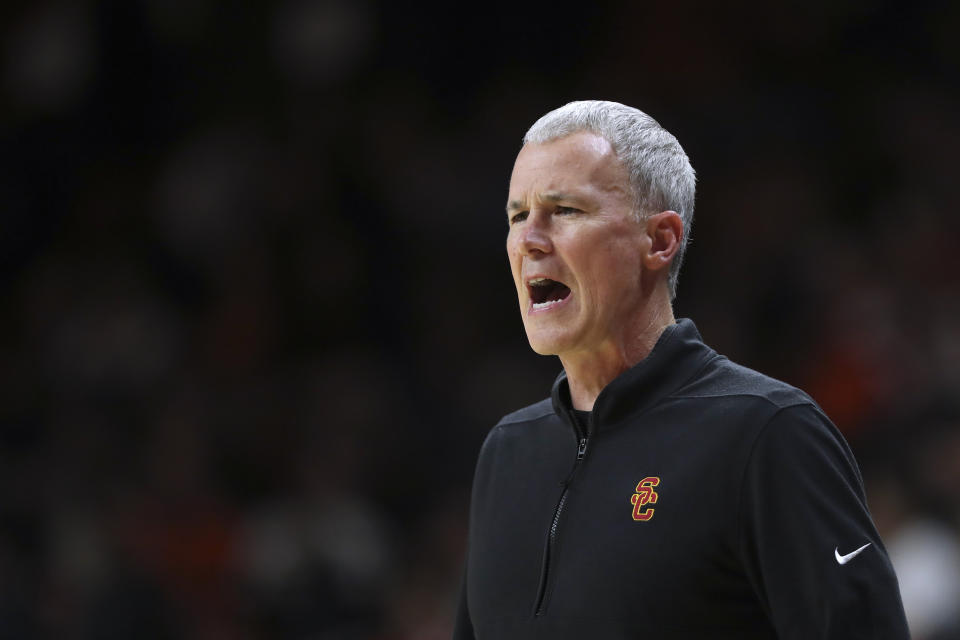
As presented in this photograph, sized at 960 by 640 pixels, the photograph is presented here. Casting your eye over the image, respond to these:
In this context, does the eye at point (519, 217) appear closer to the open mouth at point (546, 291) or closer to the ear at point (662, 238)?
the open mouth at point (546, 291)

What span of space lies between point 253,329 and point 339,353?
2.02 feet

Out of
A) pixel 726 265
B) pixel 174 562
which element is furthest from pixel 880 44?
pixel 174 562

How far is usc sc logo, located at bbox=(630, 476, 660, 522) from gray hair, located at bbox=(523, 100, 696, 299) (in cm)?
52

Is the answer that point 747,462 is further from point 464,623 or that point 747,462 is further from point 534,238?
point 464,623

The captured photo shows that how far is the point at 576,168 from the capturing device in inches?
107

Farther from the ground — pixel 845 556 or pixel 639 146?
pixel 639 146

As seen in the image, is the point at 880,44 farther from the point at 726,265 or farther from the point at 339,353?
the point at 339,353

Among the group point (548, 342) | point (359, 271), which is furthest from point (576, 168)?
point (359, 271)

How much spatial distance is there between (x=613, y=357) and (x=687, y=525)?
49cm

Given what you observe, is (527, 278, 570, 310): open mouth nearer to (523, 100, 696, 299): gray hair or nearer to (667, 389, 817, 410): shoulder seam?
(523, 100, 696, 299): gray hair

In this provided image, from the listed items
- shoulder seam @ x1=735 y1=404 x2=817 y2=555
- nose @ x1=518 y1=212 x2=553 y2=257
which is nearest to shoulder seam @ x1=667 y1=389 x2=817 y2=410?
shoulder seam @ x1=735 y1=404 x2=817 y2=555

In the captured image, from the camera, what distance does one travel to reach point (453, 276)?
9094 millimetres

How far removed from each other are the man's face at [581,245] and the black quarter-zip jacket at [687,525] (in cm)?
12

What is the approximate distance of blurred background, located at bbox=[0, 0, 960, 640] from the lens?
7219mm
